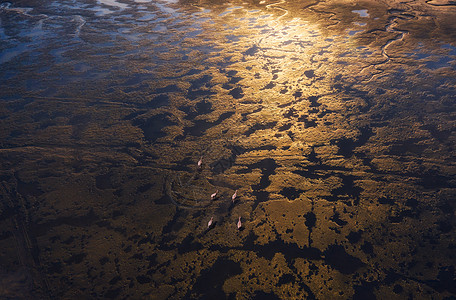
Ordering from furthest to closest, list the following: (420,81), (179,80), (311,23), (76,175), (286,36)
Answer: (311,23), (286,36), (179,80), (420,81), (76,175)

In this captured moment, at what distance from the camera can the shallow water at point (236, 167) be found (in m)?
2.74

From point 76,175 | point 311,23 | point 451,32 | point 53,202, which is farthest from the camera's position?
point 311,23

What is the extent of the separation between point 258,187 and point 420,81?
4.64 metres

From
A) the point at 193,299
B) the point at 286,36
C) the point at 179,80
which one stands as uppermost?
the point at 286,36

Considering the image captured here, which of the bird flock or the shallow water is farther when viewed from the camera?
the bird flock

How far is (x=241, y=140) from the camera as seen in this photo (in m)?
4.42

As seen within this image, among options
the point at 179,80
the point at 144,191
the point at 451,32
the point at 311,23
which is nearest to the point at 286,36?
the point at 311,23

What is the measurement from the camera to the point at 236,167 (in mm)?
3947

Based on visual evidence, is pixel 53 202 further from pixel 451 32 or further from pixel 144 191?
pixel 451 32

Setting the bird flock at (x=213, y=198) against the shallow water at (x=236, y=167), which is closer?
the shallow water at (x=236, y=167)

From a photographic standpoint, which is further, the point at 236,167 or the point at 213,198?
the point at 236,167

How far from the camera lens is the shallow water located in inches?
108

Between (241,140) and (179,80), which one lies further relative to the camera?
(179,80)

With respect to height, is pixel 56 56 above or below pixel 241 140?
above
